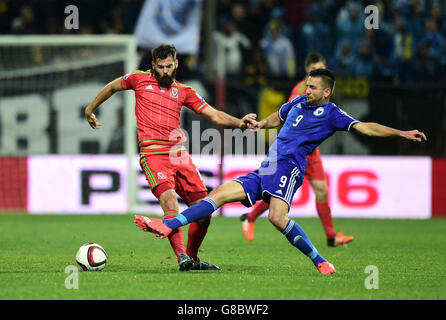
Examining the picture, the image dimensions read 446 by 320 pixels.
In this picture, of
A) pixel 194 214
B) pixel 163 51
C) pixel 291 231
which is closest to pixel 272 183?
pixel 291 231

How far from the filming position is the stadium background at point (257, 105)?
533 inches

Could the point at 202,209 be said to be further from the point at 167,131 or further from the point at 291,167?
the point at 167,131

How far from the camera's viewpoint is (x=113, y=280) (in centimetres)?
645

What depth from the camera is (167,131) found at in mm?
7414

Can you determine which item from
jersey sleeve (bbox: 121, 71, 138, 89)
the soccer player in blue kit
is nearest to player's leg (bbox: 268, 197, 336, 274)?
the soccer player in blue kit

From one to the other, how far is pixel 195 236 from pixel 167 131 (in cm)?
94

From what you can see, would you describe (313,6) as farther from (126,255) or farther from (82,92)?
(126,255)

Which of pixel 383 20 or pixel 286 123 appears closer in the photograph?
pixel 286 123

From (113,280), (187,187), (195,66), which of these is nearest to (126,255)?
(187,187)

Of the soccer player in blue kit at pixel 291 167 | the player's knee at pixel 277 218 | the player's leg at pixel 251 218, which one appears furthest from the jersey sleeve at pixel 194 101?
the player's leg at pixel 251 218

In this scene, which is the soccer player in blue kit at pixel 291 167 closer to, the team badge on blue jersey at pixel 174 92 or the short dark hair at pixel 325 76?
the short dark hair at pixel 325 76

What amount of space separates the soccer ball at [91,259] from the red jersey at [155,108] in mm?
1015

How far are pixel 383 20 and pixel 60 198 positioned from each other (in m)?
7.04
